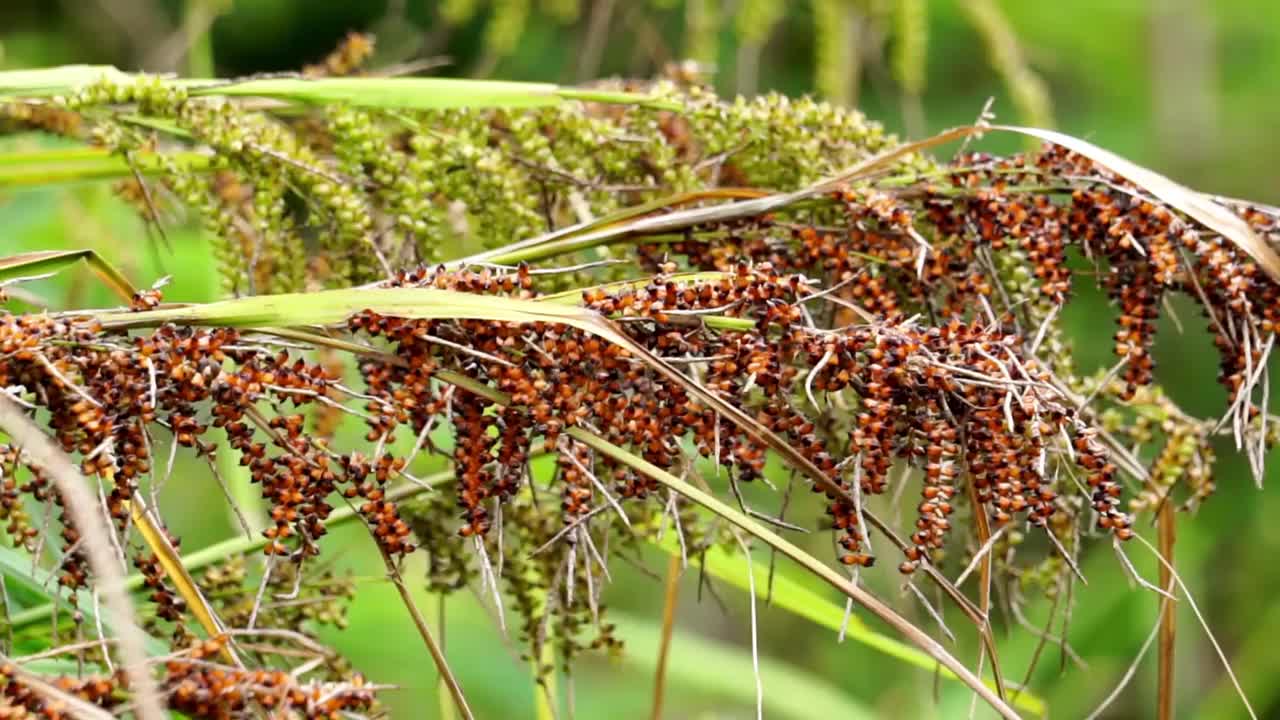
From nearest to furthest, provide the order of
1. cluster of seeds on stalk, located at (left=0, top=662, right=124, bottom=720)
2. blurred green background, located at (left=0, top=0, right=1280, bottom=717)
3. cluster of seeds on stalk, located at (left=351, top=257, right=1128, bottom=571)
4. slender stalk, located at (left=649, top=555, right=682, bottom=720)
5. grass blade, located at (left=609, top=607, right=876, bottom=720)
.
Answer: cluster of seeds on stalk, located at (left=0, top=662, right=124, bottom=720) < cluster of seeds on stalk, located at (left=351, top=257, right=1128, bottom=571) < slender stalk, located at (left=649, top=555, right=682, bottom=720) < grass blade, located at (left=609, top=607, right=876, bottom=720) < blurred green background, located at (left=0, top=0, right=1280, bottom=717)

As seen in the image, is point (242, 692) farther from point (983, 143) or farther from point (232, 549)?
point (983, 143)

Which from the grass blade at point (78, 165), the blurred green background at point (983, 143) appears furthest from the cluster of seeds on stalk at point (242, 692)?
the blurred green background at point (983, 143)

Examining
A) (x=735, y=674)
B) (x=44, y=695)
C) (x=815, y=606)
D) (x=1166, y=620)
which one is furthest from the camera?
(x=735, y=674)

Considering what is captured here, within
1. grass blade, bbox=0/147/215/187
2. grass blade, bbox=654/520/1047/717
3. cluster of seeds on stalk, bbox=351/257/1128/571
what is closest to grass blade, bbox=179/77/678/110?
grass blade, bbox=0/147/215/187

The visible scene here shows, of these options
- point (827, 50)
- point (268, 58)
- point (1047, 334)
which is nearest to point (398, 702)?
point (827, 50)

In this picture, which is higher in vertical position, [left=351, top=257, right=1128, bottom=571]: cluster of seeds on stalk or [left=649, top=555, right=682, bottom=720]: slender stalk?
[left=351, top=257, right=1128, bottom=571]: cluster of seeds on stalk

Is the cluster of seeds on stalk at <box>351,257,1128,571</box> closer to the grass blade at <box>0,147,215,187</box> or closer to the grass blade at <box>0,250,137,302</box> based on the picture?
the grass blade at <box>0,250,137,302</box>

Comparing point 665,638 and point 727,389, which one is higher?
point 727,389

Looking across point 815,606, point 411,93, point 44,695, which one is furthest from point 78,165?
point 815,606
